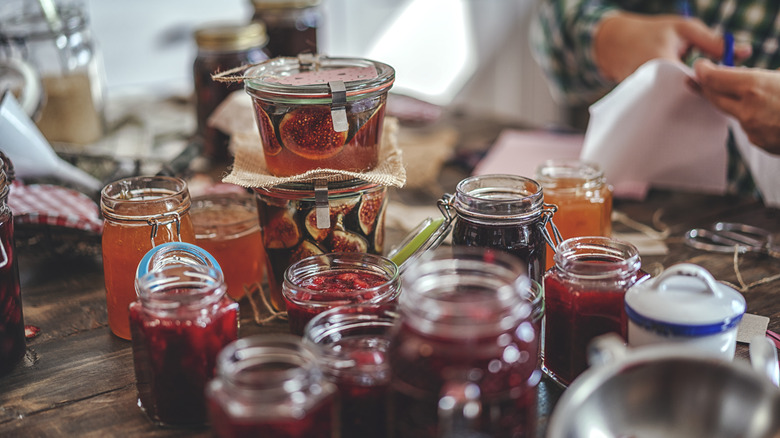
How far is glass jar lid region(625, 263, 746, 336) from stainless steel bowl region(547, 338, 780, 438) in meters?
0.07

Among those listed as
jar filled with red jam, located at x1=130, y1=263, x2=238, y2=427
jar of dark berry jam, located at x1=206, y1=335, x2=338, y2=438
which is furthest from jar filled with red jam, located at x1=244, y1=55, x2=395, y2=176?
jar of dark berry jam, located at x1=206, y1=335, x2=338, y2=438

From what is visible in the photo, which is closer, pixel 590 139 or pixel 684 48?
pixel 590 139

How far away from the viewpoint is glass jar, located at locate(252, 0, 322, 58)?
1677 millimetres

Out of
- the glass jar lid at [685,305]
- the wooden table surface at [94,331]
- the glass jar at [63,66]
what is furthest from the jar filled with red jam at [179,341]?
the glass jar at [63,66]

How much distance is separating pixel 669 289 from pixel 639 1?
137cm

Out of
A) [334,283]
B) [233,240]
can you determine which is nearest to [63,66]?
[233,240]

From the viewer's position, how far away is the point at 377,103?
3.00 feet

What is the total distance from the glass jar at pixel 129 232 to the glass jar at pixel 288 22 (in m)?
0.85

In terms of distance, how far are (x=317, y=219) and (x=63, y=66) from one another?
3.19 feet

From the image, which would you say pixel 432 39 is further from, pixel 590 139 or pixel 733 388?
pixel 733 388

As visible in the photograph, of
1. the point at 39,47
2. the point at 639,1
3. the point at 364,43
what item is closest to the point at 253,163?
the point at 39,47

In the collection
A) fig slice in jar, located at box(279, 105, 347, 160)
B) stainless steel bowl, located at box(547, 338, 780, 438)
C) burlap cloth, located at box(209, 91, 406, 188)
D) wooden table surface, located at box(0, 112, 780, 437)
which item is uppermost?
fig slice in jar, located at box(279, 105, 347, 160)

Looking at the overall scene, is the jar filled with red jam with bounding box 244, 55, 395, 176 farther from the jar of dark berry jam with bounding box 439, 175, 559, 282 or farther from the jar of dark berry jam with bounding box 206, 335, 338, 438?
the jar of dark berry jam with bounding box 206, 335, 338, 438

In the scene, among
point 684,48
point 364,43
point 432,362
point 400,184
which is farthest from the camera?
point 364,43
